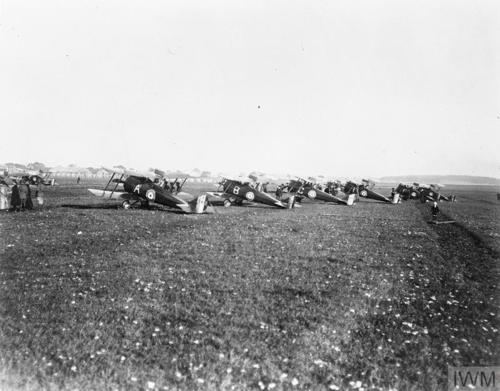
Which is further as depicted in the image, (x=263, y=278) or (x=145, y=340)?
(x=263, y=278)

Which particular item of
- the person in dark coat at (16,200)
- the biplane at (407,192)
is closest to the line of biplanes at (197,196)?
the biplane at (407,192)

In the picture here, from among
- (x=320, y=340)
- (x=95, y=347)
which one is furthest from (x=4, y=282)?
(x=320, y=340)

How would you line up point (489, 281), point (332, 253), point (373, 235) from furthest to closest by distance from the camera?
point (373, 235) < point (332, 253) < point (489, 281)

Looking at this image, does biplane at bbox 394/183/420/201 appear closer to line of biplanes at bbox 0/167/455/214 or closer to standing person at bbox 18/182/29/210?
line of biplanes at bbox 0/167/455/214

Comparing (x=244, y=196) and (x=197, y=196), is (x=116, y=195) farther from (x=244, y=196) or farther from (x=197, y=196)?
(x=244, y=196)

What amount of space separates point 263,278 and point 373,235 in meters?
8.66

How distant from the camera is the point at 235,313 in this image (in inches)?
248

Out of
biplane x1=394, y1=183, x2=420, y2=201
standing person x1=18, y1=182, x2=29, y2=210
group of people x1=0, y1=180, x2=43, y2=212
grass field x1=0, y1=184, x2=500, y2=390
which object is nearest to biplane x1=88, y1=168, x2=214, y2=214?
standing person x1=18, y1=182, x2=29, y2=210

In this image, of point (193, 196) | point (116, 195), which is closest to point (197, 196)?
point (116, 195)

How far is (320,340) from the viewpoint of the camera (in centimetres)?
547

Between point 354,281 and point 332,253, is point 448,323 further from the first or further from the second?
point 332,253

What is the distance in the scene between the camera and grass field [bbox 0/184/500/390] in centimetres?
452

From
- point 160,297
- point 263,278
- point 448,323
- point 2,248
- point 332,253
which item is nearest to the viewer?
point 448,323

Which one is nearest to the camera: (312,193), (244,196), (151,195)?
(151,195)
